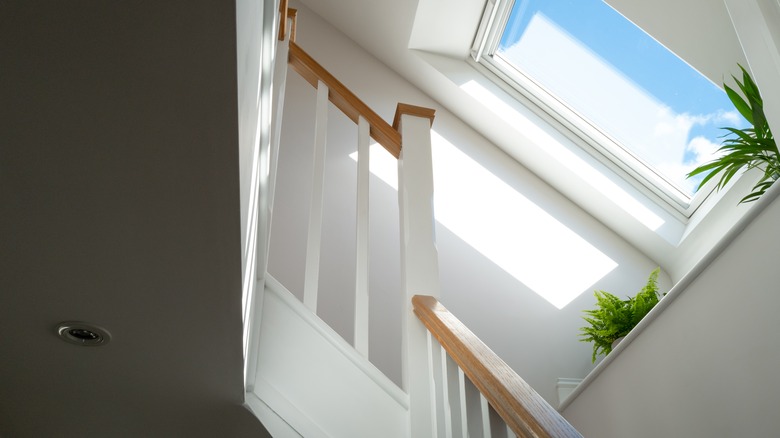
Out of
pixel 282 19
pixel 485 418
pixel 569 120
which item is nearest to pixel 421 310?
pixel 485 418

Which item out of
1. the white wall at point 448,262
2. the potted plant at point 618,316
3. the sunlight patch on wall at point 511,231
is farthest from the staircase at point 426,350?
the sunlight patch on wall at point 511,231

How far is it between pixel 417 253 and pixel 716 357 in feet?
3.03

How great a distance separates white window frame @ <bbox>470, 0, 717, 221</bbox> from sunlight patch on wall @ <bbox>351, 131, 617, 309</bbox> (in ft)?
1.45

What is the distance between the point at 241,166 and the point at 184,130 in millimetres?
106

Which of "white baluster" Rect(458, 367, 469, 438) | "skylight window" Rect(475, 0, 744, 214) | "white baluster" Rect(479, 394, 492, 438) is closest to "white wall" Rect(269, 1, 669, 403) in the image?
"skylight window" Rect(475, 0, 744, 214)

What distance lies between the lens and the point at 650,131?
3.34 m

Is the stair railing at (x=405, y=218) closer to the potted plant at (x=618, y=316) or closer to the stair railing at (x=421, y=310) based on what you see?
the stair railing at (x=421, y=310)

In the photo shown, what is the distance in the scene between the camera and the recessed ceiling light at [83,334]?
115cm

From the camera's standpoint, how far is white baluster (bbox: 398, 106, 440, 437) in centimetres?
159

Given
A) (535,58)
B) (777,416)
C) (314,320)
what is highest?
(535,58)

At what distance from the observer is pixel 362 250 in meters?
1.85

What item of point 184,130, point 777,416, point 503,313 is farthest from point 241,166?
point 503,313

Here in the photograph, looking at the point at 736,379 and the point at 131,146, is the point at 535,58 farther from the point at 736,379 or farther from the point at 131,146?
the point at 131,146

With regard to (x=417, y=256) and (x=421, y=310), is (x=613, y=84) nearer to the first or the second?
(x=417, y=256)
